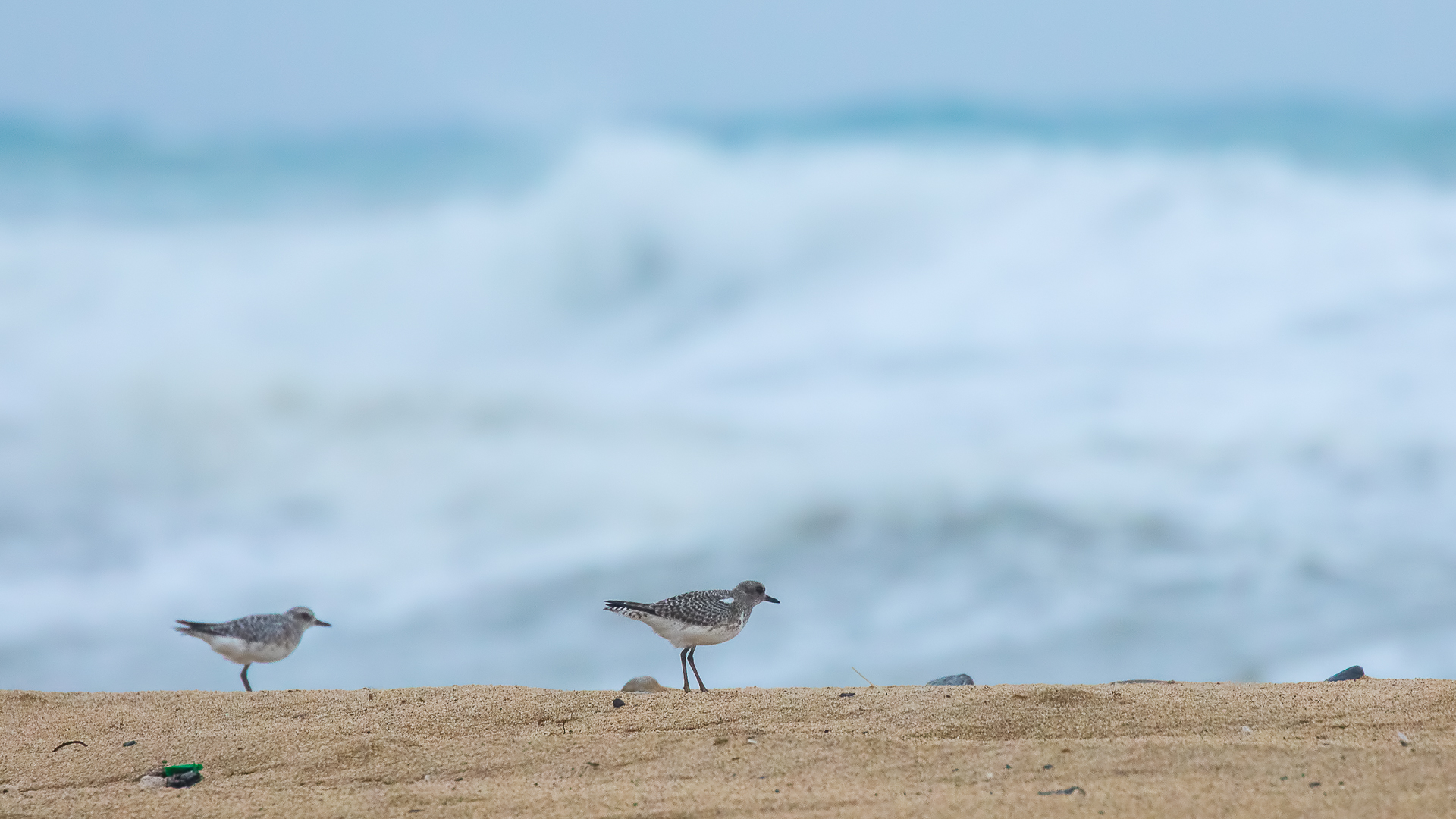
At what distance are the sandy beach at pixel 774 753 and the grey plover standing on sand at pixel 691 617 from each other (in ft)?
5.43

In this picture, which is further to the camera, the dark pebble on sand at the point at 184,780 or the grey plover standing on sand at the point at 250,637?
the grey plover standing on sand at the point at 250,637

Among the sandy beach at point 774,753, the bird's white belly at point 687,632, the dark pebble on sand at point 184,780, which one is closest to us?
the sandy beach at point 774,753

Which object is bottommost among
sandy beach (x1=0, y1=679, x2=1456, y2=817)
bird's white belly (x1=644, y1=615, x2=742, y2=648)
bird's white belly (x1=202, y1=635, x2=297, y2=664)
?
sandy beach (x1=0, y1=679, x2=1456, y2=817)

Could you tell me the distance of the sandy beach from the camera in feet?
18.7

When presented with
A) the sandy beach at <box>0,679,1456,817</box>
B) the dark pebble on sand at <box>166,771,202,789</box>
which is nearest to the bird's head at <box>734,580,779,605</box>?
the sandy beach at <box>0,679,1456,817</box>

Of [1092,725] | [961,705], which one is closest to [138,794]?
[961,705]

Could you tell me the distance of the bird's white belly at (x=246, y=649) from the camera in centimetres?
1034

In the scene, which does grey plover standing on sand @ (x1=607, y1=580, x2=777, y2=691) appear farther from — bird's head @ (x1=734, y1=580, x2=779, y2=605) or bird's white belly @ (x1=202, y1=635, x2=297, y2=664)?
bird's white belly @ (x1=202, y1=635, x2=297, y2=664)

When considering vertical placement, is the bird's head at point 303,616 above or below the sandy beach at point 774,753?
above

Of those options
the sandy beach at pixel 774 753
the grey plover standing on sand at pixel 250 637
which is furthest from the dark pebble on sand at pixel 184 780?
the grey plover standing on sand at pixel 250 637

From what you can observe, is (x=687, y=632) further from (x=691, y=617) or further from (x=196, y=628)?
(x=196, y=628)

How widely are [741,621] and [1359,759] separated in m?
5.20

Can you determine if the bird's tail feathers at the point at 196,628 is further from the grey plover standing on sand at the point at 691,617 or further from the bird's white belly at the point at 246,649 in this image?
the grey plover standing on sand at the point at 691,617

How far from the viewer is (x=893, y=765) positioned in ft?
20.7
